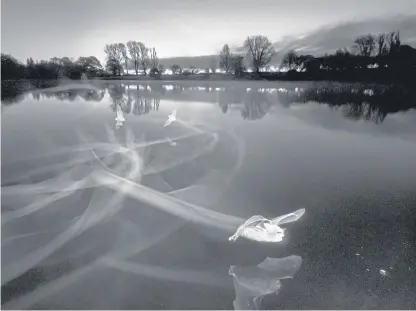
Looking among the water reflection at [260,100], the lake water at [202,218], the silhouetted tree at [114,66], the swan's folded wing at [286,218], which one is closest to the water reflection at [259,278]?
the lake water at [202,218]

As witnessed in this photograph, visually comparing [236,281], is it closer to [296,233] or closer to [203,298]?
[203,298]

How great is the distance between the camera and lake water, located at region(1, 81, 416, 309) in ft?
7.44

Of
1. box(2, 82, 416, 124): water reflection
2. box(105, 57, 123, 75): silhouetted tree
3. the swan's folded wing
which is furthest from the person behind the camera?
box(105, 57, 123, 75): silhouetted tree

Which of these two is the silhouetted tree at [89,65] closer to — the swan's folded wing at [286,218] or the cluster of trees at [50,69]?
the cluster of trees at [50,69]

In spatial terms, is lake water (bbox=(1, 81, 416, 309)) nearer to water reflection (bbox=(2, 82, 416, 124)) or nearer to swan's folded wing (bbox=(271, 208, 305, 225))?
swan's folded wing (bbox=(271, 208, 305, 225))

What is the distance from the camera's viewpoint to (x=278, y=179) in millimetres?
4316

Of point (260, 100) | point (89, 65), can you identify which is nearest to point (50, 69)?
point (89, 65)

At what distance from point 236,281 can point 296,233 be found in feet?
3.23

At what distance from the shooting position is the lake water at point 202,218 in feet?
7.44

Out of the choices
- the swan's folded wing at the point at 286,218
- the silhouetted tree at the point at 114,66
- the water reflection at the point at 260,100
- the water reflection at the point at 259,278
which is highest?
the silhouetted tree at the point at 114,66

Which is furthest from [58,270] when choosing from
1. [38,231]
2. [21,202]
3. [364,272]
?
[364,272]

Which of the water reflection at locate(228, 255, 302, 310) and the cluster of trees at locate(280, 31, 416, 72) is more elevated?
the cluster of trees at locate(280, 31, 416, 72)

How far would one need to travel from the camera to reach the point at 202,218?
329cm

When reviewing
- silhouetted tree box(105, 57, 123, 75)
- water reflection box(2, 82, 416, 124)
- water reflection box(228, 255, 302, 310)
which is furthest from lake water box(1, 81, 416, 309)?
silhouetted tree box(105, 57, 123, 75)
